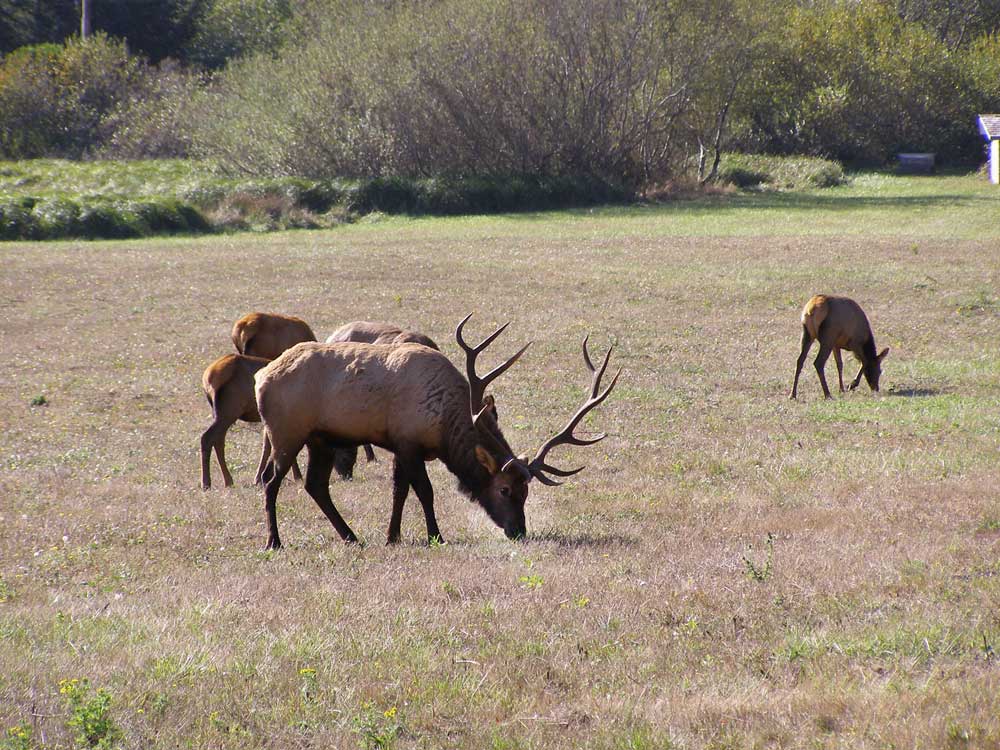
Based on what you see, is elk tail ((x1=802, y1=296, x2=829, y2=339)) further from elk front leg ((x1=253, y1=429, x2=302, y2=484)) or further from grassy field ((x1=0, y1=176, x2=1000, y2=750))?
elk front leg ((x1=253, y1=429, x2=302, y2=484))

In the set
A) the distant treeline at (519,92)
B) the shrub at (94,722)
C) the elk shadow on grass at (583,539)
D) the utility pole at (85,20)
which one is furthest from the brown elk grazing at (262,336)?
the utility pole at (85,20)

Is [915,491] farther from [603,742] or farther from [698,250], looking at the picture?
[698,250]

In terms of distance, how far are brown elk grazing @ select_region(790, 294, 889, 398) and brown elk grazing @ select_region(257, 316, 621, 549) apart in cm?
786

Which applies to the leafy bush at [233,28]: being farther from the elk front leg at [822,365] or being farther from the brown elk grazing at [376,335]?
the brown elk grazing at [376,335]

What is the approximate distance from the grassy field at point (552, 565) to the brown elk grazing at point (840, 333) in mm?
583

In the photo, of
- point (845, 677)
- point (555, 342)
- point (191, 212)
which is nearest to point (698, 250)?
point (555, 342)

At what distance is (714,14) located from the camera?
5203 centimetres

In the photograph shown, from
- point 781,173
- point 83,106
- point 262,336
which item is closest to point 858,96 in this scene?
point 781,173

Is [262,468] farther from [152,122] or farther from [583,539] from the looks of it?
[152,122]

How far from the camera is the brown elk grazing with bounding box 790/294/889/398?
640 inches

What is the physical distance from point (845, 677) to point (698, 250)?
27.4m

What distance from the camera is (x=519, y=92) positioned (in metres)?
48.6

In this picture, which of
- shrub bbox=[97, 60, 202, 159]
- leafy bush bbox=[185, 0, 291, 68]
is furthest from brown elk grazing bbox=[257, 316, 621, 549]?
leafy bush bbox=[185, 0, 291, 68]

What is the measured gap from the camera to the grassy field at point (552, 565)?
17.1ft
